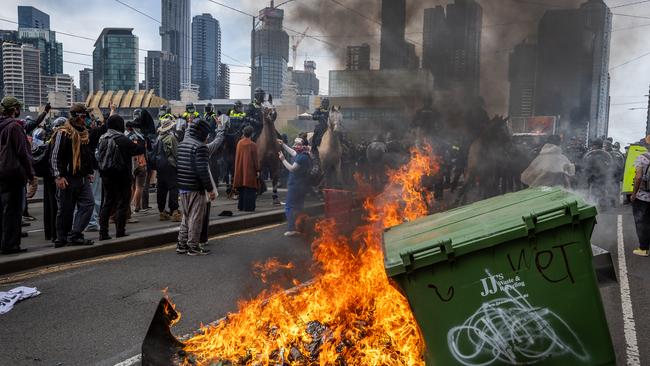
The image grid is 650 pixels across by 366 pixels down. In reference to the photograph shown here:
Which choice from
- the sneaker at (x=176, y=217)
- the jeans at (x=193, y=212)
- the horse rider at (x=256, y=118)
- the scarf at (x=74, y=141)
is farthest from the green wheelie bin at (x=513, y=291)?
the horse rider at (x=256, y=118)

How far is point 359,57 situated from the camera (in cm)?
984

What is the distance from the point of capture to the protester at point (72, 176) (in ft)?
21.6

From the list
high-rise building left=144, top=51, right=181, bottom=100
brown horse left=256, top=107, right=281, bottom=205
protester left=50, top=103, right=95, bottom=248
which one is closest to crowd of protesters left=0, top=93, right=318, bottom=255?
protester left=50, top=103, right=95, bottom=248

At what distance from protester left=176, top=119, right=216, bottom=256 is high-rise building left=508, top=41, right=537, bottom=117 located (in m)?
5.89

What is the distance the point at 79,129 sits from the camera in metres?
6.81

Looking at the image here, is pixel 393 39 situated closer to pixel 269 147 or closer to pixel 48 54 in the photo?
pixel 269 147

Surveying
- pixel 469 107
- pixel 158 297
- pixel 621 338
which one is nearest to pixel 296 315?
pixel 158 297

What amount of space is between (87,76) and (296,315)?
13068 centimetres

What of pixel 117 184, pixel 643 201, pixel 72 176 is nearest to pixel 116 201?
pixel 117 184

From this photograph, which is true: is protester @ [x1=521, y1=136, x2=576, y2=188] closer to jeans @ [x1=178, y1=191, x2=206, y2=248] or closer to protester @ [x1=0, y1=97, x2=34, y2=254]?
jeans @ [x1=178, y1=191, x2=206, y2=248]

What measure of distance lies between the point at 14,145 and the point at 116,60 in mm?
120537

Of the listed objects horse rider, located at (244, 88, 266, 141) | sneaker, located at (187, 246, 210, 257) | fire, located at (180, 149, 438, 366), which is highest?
horse rider, located at (244, 88, 266, 141)

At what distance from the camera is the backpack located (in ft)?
23.5

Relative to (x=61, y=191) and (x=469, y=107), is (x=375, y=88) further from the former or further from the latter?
(x=61, y=191)
